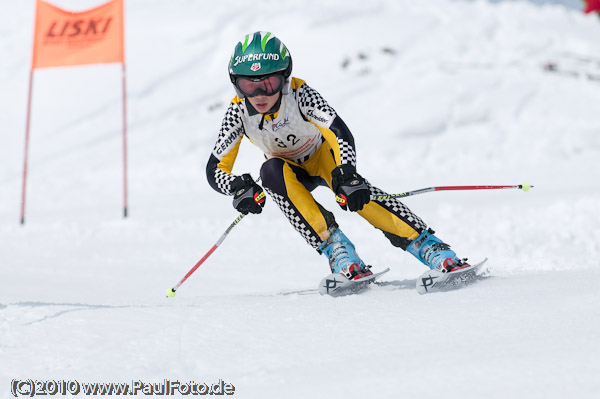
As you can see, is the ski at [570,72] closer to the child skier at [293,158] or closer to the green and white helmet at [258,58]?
the child skier at [293,158]

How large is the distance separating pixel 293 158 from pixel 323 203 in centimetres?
534

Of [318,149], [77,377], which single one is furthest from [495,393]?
[318,149]

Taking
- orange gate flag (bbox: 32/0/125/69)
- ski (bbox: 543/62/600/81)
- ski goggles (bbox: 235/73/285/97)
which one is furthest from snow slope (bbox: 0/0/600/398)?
orange gate flag (bbox: 32/0/125/69)

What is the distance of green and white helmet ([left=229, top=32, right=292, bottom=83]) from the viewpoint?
11.5ft

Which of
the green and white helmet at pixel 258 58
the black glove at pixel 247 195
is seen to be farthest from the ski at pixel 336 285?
the green and white helmet at pixel 258 58

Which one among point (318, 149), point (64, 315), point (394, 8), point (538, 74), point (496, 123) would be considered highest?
point (394, 8)

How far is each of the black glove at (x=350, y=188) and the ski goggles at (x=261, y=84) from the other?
0.64 metres

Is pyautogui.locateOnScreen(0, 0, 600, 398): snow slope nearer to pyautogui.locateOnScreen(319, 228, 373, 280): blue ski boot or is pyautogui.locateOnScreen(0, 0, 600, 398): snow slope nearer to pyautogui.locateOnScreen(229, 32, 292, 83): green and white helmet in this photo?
pyautogui.locateOnScreen(319, 228, 373, 280): blue ski boot

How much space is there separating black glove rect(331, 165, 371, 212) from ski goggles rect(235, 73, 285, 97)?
0.64 metres

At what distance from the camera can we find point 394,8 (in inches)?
892

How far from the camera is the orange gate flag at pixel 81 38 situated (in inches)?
376

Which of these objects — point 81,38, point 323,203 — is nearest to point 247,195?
point 323,203

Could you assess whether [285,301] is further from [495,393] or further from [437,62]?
[437,62]

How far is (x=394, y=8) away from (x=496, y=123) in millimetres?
10850
